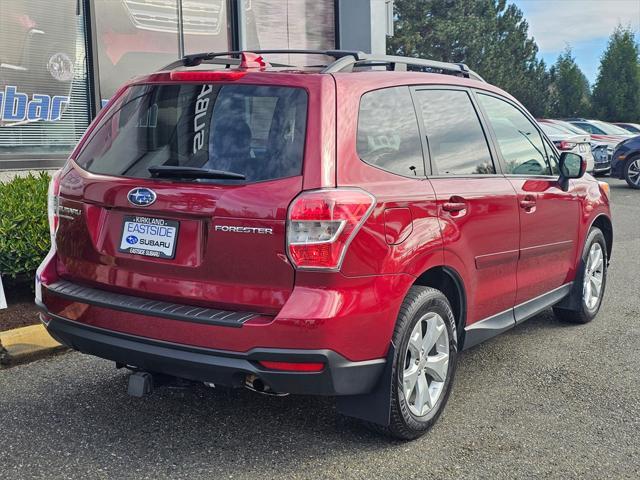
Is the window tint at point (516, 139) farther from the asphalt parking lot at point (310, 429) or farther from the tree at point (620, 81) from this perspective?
the tree at point (620, 81)

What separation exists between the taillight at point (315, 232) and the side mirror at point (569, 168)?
2.55m

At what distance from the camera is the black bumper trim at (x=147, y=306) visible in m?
3.08

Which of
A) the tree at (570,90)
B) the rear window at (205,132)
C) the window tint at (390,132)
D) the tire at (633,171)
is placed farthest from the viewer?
the tree at (570,90)

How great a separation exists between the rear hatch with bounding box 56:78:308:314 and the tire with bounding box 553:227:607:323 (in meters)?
3.14

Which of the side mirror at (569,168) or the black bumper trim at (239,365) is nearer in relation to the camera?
the black bumper trim at (239,365)

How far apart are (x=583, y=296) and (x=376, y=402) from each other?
2.80 metres

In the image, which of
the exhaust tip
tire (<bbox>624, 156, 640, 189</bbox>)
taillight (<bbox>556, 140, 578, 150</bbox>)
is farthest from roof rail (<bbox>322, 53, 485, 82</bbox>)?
tire (<bbox>624, 156, 640, 189</bbox>)

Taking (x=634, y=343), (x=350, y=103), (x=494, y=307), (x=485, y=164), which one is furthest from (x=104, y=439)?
(x=634, y=343)

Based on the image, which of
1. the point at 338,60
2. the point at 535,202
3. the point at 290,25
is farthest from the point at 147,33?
the point at 338,60

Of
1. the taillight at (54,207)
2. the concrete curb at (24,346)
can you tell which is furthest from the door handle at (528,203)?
the concrete curb at (24,346)

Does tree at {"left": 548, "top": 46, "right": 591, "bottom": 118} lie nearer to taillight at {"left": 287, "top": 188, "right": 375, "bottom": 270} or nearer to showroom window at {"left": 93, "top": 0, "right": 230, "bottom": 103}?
showroom window at {"left": 93, "top": 0, "right": 230, "bottom": 103}

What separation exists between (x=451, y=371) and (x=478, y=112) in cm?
155

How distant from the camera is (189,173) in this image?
3.25 metres

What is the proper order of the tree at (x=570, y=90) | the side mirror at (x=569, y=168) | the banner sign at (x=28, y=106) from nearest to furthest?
the side mirror at (x=569, y=168)
the banner sign at (x=28, y=106)
the tree at (x=570, y=90)
